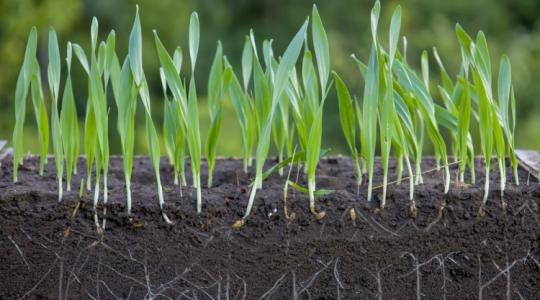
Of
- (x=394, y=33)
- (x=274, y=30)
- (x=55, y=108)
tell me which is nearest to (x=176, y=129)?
(x=55, y=108)

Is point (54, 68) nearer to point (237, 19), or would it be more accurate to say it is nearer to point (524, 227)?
point (524, 227)

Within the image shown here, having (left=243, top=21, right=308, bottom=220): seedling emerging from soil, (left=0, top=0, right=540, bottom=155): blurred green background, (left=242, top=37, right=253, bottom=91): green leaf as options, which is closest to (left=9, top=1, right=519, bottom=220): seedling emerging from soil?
(left=243, top=21, right=308, bottom=220): seedling emerging from soil

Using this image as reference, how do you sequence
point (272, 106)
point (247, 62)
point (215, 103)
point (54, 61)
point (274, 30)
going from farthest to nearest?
point (274, 30), point (247, 62), point (215, 103), point (54, 61), point (272, 106)

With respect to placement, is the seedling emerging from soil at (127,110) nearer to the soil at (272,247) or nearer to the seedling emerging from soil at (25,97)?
the soil at (272,247)

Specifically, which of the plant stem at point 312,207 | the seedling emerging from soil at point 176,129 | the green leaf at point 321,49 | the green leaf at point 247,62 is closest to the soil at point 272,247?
the plant stem at point 312,207

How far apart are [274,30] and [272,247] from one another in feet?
12.1

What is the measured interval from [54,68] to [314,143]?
0.50 metres

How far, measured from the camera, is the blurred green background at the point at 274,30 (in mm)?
4172

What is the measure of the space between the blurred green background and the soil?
2.46 m

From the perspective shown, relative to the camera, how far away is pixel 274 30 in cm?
497

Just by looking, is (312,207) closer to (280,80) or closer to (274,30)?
(280,80)

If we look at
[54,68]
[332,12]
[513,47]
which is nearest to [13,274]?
[54,68]

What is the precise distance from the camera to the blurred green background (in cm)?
417

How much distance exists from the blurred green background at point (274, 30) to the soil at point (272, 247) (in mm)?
2459
